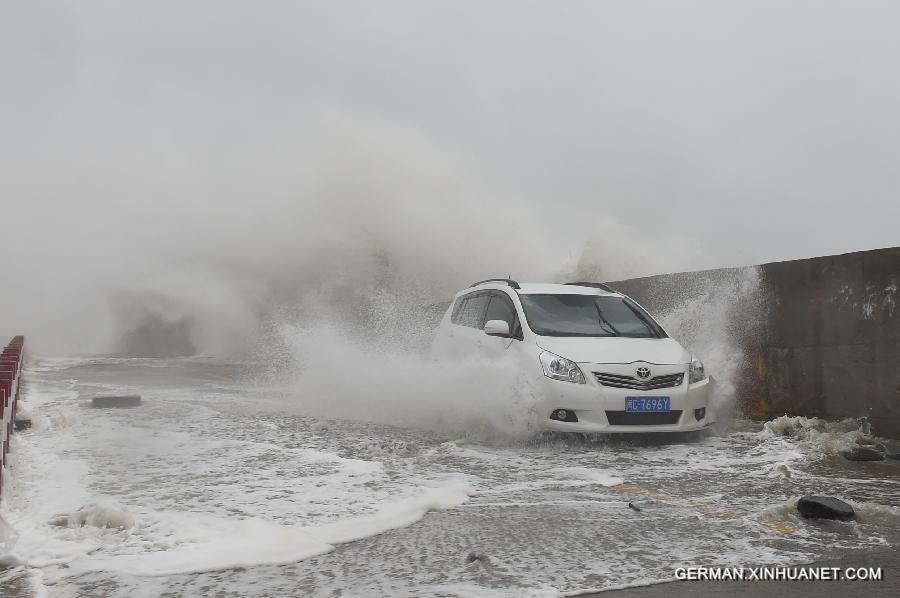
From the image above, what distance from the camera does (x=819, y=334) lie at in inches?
344

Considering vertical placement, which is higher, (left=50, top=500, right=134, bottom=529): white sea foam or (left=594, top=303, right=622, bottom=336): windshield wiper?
(left=594, top=303, right=622, bottom=336): windshield wiper

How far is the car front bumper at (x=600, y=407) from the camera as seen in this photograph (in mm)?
7375

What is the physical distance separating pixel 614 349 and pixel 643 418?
79 cm

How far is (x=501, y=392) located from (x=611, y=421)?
3.74 ft

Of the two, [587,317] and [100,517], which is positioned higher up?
[587,317]

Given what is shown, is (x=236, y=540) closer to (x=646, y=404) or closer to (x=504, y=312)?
(x=646, y=404)

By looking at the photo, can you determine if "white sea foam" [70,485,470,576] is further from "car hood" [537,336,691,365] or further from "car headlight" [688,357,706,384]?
"car headlight" [688,357,706,384]

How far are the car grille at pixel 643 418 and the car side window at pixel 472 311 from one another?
2469 millimetres

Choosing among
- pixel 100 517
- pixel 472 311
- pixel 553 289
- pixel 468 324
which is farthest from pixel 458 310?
pixel 100 517

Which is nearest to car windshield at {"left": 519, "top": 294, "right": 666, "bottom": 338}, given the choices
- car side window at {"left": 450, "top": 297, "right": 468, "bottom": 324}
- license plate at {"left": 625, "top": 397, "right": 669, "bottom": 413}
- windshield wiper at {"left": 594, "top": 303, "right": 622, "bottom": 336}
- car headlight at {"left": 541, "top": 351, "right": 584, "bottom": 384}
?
windshield wiper at {"left": 594, "top": 303, "right": 622, "bottom": 336}

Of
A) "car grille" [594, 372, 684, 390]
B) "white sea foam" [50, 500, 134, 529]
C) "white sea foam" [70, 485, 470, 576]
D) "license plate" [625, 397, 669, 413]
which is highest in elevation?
"car grille" [594, 372, 684, 390]

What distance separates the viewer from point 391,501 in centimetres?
516

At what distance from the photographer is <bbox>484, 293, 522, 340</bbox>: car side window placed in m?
8.66

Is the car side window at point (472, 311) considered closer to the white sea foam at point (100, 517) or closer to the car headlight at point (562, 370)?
the car headlight at point (562, 370)
